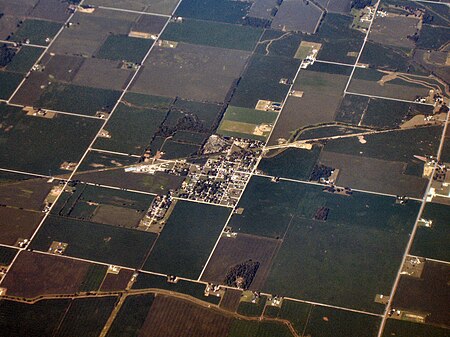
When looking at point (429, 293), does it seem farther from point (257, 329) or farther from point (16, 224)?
point (16, 224)

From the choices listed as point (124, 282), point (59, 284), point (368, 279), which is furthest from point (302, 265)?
point (59, 284)

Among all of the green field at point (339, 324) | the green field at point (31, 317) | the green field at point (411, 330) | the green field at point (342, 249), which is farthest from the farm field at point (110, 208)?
the green field at point (411, 330)

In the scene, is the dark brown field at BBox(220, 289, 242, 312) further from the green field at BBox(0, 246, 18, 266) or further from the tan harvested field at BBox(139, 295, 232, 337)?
the green field at BBox(0, 246, 18, 266)

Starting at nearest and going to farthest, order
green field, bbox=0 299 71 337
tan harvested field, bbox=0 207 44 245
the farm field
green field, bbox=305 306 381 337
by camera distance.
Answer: green field, bbox=305 306 381 337
green field, bbox=0 299 71 337
tan harvested field, bbox=0 207 44 245
the farm field

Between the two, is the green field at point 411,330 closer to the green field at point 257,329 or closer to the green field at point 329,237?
the green field at point 329,237

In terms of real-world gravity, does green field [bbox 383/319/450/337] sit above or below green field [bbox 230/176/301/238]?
below

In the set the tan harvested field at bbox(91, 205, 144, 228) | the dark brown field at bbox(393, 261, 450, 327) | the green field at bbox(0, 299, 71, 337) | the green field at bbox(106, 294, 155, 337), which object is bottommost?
the green field at bbox(0, 299, 71, 337)

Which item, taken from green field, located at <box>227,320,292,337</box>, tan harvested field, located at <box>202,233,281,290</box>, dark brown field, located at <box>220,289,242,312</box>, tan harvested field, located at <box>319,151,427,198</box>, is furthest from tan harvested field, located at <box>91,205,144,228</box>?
tan harvested field, located at <box>319,151,427,198</box>

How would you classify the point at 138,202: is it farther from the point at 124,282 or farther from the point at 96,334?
the point at 96,334

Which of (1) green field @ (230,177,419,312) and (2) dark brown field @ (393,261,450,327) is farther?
(1) green field @ (230,177,419,312)
